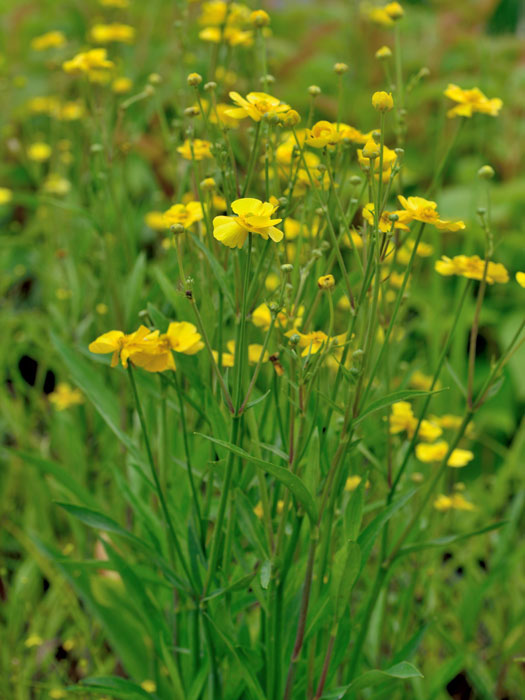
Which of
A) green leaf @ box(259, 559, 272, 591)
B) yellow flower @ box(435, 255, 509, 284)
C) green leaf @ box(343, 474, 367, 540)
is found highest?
yellow flower @ box(435, 255, 509, 284)

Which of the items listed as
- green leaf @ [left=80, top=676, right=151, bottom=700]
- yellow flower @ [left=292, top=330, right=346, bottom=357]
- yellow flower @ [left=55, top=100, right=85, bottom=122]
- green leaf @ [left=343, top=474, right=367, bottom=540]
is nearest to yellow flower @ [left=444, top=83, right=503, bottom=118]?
yellow flower @ [left=292, top=330, right=346, bottom=357]

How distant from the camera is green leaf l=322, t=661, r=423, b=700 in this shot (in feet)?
2.13

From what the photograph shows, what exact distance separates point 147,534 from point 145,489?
141mm

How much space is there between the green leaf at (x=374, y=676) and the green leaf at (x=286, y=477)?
0.48ft

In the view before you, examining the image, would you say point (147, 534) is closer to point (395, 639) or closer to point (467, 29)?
point (395, 639)

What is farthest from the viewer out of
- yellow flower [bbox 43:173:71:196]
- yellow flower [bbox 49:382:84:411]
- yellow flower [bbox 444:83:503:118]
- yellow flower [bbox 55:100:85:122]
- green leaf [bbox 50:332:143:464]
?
yellow flower [bbox 43:173:71:196]

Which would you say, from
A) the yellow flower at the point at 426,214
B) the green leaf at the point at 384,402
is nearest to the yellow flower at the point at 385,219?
the yellow flower at the point at 426,214

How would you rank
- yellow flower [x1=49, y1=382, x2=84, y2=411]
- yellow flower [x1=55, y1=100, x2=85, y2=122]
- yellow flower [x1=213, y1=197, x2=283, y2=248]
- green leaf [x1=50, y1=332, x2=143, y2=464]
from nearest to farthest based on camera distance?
1. yellow flower [x1=213, y1=197, x2=283, y2=248]
2. green leaf [x1=50, y1=332, x2=143, y2=464]
3. yellow flower [x1=49, y1=382, x2=84, y2=411]
4. yellow flower [x1=55, y1=100, x2=85, y2=122]

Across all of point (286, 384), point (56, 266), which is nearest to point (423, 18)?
point (56, 266)

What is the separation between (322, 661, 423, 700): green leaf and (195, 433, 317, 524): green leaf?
0.48 feet

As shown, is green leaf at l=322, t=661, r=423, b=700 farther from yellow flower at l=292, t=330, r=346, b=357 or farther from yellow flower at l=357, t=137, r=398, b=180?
yellow flower at l=357, t=137, r=398, b=180

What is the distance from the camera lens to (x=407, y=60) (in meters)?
2.60

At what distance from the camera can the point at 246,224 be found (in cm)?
53

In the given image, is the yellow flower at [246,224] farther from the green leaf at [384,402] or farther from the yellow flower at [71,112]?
the yellow flower at [71,112]
